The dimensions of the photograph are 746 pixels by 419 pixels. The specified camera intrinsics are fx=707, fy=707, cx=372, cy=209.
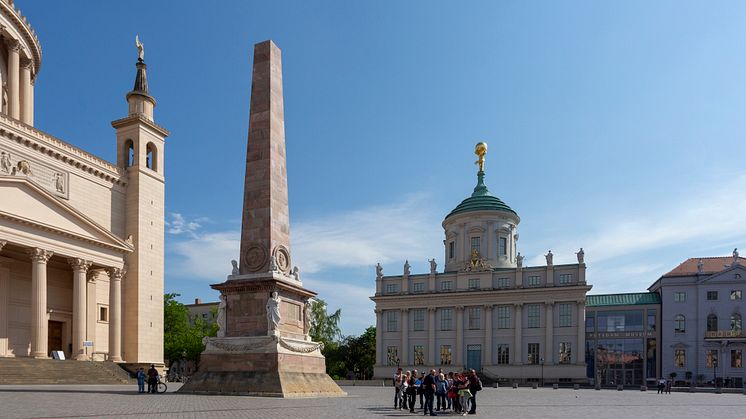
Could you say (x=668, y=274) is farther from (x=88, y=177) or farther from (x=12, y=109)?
(x=12, y=109)

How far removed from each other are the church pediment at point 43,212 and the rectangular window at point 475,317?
41.2 meters

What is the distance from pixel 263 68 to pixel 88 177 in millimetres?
27227

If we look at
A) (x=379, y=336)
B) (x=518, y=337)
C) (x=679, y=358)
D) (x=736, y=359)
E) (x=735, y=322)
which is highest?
(x=735, y=322)

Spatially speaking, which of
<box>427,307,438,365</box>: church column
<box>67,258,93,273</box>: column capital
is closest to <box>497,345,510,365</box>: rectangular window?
<box>427,307,438,365</box>: church column

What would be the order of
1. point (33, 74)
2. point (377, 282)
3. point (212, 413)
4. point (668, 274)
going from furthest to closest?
point (377, 282)
point (668, 274)
point (33, 74)
point (212, 413)

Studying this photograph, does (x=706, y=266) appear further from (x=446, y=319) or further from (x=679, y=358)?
(x=446, y=319)

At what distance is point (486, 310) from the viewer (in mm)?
75250

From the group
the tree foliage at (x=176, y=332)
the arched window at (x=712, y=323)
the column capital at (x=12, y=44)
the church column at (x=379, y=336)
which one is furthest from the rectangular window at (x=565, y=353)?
the column capital at (x=12, y=44)

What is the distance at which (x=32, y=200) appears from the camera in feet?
138

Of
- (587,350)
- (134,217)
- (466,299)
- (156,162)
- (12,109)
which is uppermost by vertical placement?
(12,109)

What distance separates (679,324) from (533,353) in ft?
50.1

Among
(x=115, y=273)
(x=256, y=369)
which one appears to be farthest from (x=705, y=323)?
(x=256, y=369)

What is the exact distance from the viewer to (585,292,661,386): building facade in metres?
74.4

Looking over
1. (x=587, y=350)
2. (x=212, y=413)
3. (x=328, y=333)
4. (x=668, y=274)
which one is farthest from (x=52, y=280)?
(x=668, y=274)
